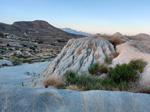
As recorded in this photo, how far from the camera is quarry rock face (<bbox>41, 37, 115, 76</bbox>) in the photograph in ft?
27.3

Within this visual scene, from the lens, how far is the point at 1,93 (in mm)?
3660

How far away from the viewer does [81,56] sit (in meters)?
9.15

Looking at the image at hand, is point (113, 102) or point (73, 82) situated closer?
point (113, 102)

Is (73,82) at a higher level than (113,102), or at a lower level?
lower

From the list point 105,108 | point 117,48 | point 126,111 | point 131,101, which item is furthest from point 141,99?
point 117,48

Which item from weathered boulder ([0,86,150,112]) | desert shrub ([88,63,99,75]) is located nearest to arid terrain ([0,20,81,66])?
desert shrub ([88,63,99,75])

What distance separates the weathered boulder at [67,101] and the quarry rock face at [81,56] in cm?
395

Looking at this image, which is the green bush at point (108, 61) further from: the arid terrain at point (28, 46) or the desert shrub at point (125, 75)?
the arid terrain at point (28, 46)

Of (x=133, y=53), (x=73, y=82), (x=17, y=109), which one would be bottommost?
(x=73, y=82)

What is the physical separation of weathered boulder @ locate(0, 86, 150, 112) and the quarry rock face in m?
3.95

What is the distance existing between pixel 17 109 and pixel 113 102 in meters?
2.27

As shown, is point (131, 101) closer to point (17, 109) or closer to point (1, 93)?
point (17, 109)

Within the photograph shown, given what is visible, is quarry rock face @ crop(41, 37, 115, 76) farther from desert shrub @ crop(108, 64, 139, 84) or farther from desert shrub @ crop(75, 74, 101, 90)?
desert shrub @ crop(108, 64, 139, 84)

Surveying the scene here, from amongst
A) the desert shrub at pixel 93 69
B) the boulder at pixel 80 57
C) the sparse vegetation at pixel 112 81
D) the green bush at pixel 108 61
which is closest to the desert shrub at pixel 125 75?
the sparse vegetation at pixel 112 81
